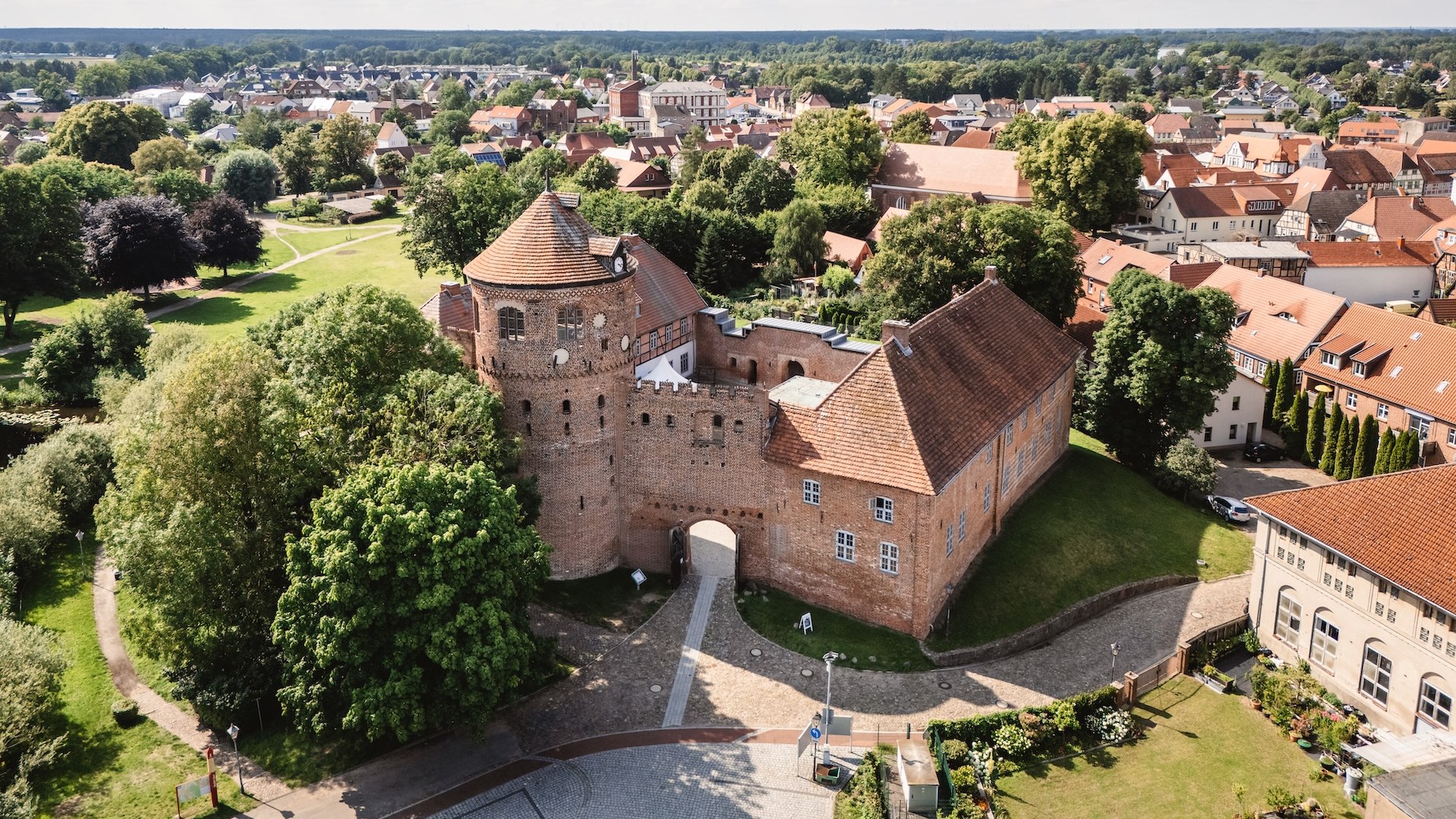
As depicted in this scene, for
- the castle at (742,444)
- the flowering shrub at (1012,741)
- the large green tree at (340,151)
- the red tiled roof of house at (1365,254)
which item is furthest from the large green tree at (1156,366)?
the large green tree at (340,151)

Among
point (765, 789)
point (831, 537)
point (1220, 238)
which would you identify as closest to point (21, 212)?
point (831, 537)

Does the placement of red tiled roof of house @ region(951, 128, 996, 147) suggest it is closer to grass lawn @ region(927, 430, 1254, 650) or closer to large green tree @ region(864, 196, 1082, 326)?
large green tree @ region(864, 196, 1082, 326)

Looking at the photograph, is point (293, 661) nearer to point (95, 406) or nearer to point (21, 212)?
point (95, 406)

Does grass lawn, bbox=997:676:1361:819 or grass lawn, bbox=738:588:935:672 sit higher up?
grass lawn, bbox=738:588:935:672

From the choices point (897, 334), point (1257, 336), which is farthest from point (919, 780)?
point (1257, 336)

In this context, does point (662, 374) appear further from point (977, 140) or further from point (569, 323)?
point (977, 140)

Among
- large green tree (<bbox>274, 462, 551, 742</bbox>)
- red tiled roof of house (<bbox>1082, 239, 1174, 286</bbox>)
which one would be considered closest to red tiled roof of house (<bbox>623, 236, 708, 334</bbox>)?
large green tree (<bbox>274, 462, 551, 742</bbox>)

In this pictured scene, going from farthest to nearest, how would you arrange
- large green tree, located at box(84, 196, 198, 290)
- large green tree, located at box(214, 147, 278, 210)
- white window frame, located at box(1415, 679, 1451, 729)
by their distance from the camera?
large green tree, located at box(214, 147, 278, 210)
large green tree, located at box(84, 196, 198, 290)
white window frame, located at box(1415, 679, 1451, 729)
